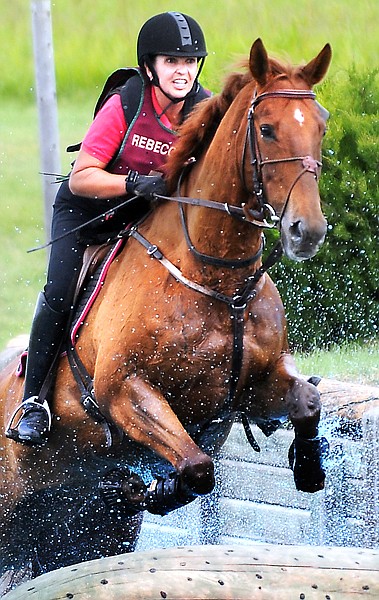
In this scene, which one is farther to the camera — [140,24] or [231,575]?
[140,24]

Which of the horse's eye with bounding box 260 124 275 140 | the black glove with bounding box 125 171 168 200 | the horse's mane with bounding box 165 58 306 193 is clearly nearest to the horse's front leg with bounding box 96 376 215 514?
the black glove with bounding box 125 171 168 200

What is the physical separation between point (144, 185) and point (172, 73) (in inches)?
18.7

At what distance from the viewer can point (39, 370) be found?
17.0ft

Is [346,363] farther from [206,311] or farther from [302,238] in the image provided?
[302,238]

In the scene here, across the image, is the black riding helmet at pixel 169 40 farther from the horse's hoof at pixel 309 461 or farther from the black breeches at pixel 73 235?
the horse's hoof at pixel 309 461

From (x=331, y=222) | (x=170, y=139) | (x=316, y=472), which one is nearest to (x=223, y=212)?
(x=170, y=139)

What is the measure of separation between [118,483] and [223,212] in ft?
4.19

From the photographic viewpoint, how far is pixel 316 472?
182 inches

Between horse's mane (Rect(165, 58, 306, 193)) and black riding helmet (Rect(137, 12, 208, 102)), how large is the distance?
0.63 ft

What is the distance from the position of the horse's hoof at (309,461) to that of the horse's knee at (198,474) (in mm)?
448

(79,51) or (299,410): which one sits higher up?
(299,410)

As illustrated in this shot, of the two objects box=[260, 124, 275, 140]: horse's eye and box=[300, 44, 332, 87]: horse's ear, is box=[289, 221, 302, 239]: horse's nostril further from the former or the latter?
box=[300, 44, 332, 87]: horse's ear

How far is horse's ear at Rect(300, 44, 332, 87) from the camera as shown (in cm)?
425

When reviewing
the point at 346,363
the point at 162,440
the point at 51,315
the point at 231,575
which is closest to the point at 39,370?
the point at 51,315
